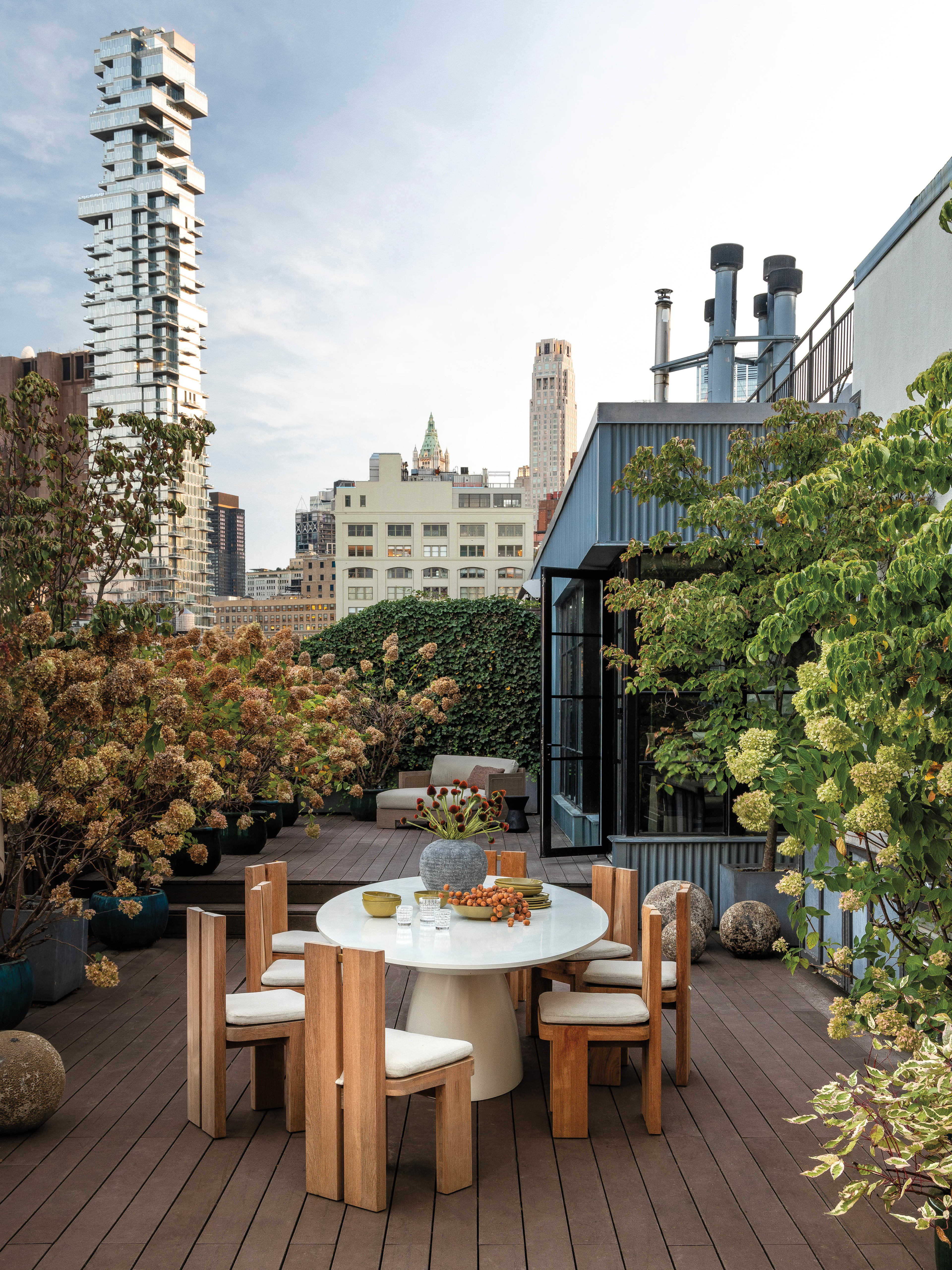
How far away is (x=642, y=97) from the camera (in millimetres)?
9164

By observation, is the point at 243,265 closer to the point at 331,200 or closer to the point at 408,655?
the point at 331,200

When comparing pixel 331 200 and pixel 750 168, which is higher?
pixel 331 200

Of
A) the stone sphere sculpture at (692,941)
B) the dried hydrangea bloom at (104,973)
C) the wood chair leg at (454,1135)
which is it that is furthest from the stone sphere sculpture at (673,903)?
the dried hydrangea bloom at (104,973)

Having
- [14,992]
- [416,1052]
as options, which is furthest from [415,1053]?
[14,992]

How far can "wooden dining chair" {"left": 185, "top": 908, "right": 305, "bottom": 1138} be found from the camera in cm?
320

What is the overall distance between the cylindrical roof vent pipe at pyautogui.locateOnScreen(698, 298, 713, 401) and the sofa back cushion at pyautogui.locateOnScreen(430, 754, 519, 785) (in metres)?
4.39

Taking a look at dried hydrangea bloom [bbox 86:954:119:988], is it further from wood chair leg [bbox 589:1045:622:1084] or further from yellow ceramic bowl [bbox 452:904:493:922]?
wood chair leg [bbox 589:1045:622:1084]

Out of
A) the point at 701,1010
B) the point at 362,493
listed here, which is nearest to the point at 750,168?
the point at 701,1010

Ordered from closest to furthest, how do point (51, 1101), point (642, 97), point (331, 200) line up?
point (51, 1101) < point (642, 97) < point (331, 200)

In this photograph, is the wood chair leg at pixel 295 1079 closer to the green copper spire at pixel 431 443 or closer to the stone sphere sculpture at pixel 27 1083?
the stone sphere sculpture at pixel 27 1083

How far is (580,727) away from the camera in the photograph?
24.0 ft

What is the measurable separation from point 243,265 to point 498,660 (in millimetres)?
35594

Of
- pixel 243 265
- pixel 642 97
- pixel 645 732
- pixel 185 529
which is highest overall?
pixel 243 265

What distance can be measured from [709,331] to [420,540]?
59078mm
